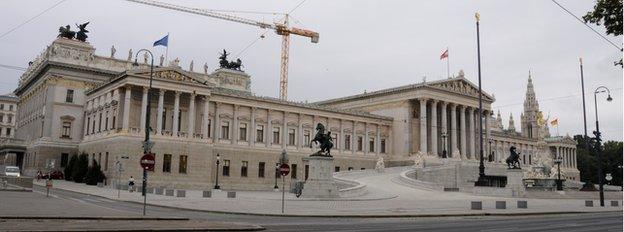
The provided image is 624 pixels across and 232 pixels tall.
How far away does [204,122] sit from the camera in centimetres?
→ 7175

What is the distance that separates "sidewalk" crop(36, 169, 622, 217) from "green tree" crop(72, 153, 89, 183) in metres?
10.0

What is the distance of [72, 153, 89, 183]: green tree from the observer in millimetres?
66688

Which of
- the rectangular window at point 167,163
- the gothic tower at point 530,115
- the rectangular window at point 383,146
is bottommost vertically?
the rectangular window at point 167,163

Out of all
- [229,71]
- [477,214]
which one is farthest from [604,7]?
[229,71]

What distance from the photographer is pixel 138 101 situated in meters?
67.6

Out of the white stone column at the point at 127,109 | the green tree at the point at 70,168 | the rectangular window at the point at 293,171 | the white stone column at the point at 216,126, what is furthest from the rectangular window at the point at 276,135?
the green tree at the point at 70,168

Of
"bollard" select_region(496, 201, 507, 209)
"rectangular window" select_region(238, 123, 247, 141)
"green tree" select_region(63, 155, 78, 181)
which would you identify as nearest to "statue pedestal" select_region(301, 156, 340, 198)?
"bollard" select_region(496, 201, 507, 209)

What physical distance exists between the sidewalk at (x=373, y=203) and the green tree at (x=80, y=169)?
10.0m

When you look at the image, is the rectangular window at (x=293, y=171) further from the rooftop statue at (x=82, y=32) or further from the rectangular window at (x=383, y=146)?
the rooftop statue at (x=82, y=32)

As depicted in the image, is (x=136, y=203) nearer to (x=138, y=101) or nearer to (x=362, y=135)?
(x=138, y=101)

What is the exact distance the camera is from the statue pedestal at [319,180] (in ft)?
138

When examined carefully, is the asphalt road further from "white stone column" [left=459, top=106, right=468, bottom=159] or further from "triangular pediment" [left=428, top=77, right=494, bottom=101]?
"white stone column" [left=459, top=106, right=468, bottom=159]

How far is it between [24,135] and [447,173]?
63528mm

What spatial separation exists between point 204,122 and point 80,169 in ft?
49.7
